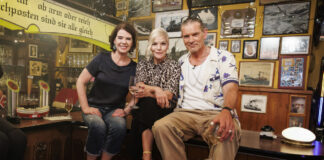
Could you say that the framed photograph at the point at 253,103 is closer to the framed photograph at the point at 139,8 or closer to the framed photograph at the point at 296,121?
the framed photograph at the point at 296,121

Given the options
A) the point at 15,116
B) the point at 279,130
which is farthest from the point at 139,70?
the point at 279,130

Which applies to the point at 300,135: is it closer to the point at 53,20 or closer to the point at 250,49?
the point at 250,49

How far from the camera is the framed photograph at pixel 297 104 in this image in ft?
8.92

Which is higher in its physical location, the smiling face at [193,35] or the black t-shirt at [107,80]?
the smiling face at [193,35]

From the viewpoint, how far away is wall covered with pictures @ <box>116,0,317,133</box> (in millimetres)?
2709

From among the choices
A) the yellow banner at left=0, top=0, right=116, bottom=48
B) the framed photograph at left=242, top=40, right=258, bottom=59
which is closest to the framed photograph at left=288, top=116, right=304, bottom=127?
the framed photograph at left=242, top=40, right=258, bottom=59

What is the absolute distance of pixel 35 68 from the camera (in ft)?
6.40

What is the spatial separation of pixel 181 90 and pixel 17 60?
144cm

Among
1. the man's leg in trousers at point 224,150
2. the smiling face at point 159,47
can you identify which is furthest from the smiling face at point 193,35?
the man's leg in trousers at point 224,150

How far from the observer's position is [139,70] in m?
1.83

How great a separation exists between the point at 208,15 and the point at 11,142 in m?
2.57

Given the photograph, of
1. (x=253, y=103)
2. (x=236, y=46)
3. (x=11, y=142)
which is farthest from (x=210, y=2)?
(x=11, y=142)

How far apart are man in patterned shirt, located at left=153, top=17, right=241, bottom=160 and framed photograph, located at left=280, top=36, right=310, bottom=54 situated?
157cm

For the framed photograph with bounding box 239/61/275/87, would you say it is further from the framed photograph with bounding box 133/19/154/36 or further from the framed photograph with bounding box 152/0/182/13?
the framed photograph with bounding box 133/19/154/36
